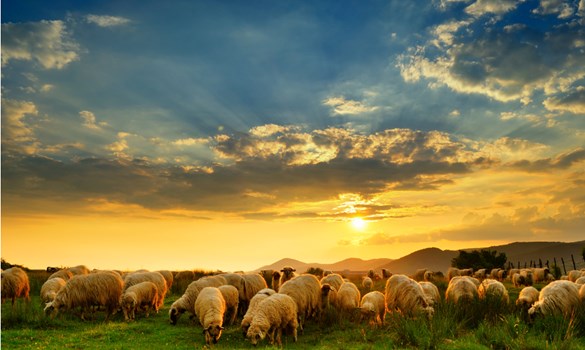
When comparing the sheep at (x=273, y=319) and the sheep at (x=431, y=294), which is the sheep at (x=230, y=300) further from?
the sheep at (x=431, y=294)

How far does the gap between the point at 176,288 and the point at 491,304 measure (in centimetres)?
2126

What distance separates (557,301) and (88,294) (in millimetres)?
20233

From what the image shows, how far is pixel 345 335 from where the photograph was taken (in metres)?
16.0

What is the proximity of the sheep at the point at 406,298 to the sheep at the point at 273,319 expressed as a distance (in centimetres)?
463

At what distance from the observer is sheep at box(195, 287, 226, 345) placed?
15242 mm

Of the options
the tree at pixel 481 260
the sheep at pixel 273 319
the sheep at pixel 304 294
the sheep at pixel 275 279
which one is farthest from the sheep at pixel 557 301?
the tree at pixel 481 260

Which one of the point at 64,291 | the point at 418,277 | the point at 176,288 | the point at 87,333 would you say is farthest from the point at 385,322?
the point at 418,277

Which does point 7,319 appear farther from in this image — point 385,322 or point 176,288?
point 385,322

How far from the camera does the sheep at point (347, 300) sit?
18969 millimetres

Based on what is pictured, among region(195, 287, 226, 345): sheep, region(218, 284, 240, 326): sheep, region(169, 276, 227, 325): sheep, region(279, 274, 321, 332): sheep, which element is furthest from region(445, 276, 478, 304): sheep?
region(169, 276, 227, 325): sheep

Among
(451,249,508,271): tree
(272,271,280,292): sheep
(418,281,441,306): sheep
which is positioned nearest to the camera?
(418,281,441,306): sheep

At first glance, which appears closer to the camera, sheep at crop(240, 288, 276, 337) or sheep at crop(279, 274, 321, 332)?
sheep at crop(240, 288, 276, 337)

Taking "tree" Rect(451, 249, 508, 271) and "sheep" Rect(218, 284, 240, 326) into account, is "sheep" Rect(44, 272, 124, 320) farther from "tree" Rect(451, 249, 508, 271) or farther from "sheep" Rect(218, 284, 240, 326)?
"tree" Rect(451, 249, 508, 271)

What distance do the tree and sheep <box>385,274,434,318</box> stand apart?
58.5 metres
